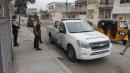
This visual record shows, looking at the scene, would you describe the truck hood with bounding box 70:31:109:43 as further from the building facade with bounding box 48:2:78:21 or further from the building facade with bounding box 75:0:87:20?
the building facade with bounding box 48:2:78:21

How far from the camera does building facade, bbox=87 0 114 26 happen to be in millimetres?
36031

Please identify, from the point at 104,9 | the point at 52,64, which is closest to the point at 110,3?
the point at 104,9

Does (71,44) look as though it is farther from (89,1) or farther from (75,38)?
(89,1)

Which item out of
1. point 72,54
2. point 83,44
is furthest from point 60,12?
point 83,44

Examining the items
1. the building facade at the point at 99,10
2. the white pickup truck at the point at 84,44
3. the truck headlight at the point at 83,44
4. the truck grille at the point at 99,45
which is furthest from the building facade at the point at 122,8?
the truck headlight at the point at 83,44

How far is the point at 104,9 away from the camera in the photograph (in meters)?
36.7

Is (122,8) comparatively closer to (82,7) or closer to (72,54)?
(72,54)

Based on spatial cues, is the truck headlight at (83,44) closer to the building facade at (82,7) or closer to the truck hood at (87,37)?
the truck hood at (87,37)

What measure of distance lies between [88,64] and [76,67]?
2.24 feet

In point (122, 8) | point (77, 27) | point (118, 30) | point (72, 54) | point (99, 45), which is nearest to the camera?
point (99, 45)

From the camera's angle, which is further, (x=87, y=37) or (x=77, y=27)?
(x=77, y=27)

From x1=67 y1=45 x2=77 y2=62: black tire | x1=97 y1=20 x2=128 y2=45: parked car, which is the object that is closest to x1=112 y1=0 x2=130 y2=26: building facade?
x1=97 y1=20 x2=128 y2=45: parked car

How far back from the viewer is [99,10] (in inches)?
1499

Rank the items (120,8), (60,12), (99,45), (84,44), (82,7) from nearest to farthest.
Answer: (84,44)
(99,45)
(120,8)
(82,7)
(60,12)
